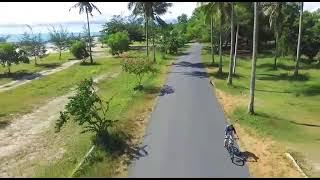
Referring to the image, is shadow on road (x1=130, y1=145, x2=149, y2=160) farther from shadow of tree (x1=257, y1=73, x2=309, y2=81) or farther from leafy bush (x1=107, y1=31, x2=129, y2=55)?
leafy bush (x1=107, y1=31, x2=129, y2=55)

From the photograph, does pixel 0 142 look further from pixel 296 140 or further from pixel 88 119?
pixel 296 140

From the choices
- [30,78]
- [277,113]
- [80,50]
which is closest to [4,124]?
[277,113]

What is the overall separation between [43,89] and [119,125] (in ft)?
60.7

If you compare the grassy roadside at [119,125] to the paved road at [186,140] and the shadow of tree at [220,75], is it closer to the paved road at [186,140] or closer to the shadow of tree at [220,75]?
the paved road at [186,140]

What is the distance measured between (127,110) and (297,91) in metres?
14.7

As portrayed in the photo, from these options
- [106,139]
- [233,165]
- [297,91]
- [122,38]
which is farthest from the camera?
[122,38]

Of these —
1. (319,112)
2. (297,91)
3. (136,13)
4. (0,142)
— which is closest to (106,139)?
(0,142)

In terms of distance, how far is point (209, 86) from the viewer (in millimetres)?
35656

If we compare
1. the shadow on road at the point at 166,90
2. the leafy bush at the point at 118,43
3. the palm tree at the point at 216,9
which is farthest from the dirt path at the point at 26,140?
the leafy bush at the point at 118,43

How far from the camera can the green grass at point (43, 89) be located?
3178cm

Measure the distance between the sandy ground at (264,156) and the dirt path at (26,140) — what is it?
339 inches

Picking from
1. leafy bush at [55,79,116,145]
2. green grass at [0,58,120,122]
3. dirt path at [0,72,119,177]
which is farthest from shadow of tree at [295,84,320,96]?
green grass at [0,58,120,122]

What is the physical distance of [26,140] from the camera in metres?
23.3

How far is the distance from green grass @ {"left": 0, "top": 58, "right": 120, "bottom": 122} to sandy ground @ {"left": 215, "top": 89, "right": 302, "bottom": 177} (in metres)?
15.5
